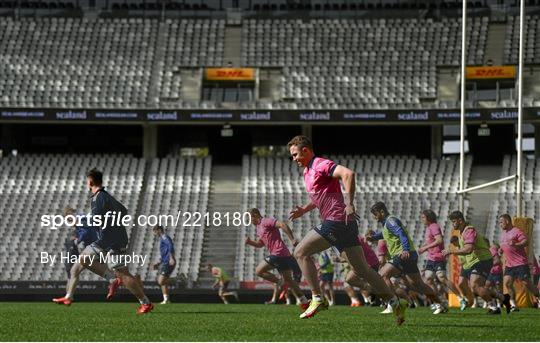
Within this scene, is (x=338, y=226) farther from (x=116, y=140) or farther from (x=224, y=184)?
(x=116, y=140)

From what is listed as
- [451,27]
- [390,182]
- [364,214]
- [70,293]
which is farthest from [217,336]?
[451,27]

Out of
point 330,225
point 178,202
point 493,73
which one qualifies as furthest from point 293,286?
point 493,73

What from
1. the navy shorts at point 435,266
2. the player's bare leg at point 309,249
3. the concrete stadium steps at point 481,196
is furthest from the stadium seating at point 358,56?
the player's bare leg at point 309,249

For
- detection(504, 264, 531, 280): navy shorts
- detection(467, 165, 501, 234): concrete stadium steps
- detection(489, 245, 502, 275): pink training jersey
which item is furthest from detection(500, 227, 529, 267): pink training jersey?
detection(467, 165, 501, 234): concrete stadium steps

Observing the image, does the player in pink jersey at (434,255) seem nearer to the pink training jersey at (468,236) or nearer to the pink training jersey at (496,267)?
the pink training jersey at (468,236)

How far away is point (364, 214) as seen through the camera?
38750 mm

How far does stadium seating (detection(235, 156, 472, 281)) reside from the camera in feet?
124

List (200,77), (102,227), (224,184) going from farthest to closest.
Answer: (200,77)
(224,184)
(102,227)

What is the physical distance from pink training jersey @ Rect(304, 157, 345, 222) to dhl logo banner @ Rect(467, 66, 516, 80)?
32.6m

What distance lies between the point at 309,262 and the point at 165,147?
33004mm

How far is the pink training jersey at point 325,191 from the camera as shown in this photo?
12.6 meters

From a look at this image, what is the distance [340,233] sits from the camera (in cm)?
1249

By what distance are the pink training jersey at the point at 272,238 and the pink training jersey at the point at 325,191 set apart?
870 cm

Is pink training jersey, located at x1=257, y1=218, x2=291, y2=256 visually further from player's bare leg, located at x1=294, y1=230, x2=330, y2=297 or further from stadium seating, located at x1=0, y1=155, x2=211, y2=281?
stadium seating, located at x1=0, y1=155, x2=211, y2=281
